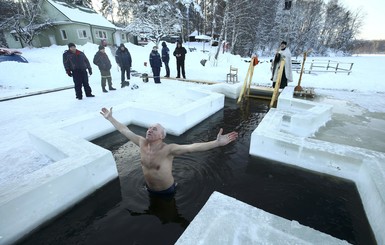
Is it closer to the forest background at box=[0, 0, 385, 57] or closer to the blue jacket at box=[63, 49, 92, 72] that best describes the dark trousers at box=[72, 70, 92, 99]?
the blue jacket at box=[63, 49, 92, 72]

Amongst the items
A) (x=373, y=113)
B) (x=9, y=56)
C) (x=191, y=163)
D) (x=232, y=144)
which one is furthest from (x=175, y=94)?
(x=9, y=56)

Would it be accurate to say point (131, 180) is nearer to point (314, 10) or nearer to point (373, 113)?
point (373, 113)

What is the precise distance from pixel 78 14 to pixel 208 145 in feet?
89.5

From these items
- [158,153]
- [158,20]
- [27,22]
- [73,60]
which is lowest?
[158,153]

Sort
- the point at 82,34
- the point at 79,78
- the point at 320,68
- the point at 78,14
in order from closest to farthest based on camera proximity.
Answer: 1. the point at 79,78
2. the point at 320,68
3. the point at 82,34
4. the point at 78,14

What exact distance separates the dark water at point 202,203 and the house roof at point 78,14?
24126 millimetres

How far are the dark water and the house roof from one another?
2413 centimetres

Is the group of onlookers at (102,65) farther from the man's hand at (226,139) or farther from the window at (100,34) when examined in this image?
the window at (100,34)

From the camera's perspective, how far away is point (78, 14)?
22625 millimetres

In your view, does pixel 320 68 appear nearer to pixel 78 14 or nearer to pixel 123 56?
pixel 123 56

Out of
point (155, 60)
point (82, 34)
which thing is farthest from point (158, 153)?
point (82, 34)

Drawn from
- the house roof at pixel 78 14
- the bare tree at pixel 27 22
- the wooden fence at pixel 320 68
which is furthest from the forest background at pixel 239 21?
the wooden fence at pixel 320 68

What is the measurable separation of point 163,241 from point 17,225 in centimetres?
163

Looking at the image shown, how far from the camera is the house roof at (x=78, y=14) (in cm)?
2130
